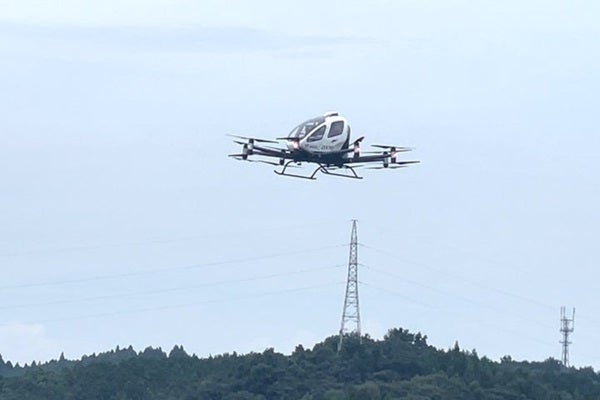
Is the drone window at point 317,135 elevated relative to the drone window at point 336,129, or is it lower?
lower

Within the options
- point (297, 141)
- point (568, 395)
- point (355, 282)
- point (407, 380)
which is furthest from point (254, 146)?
point (568, 395)

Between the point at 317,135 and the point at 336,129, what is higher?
the point at 336,129

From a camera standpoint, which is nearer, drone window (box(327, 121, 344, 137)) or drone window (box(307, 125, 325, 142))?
drone window (box(307, 125, 325, 142))

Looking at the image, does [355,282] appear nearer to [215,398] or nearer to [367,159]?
[215,398]

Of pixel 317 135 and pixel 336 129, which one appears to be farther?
pixel 336 129

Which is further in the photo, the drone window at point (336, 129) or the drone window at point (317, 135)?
the drone window at point (336, 129)

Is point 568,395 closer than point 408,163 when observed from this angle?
No

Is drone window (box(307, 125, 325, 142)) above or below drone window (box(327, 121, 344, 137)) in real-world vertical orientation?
below

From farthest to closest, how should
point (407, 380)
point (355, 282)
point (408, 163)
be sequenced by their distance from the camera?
point (407, 380) → point (355, 282) → point (408, 163)
